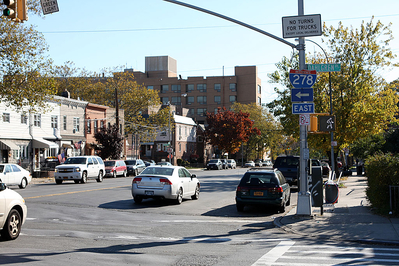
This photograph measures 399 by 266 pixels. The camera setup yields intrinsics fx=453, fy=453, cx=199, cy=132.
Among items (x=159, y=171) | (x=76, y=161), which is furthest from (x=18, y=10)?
(x=76, y=161)

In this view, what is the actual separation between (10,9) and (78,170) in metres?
19.9

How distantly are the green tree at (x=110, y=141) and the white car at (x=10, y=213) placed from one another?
1564 inches

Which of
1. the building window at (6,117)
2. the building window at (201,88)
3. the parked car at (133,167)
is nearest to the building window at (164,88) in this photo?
the building window at (201,88)

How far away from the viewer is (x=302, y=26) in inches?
534

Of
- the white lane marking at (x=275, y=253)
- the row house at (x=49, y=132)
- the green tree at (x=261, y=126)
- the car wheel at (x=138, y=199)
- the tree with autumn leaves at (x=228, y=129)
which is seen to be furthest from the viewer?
the green tree at (x=261, y=126)

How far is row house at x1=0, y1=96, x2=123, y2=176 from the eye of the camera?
39250mm

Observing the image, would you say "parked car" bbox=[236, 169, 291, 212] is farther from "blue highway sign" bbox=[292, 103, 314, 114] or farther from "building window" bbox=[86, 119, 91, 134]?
"building window" bbox=[86, 119, 91, 134]

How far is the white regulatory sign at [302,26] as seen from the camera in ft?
44.4

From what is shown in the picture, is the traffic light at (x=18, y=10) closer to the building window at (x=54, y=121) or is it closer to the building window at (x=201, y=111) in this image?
the building window at (x=54, y=121)

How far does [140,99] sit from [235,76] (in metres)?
43.3

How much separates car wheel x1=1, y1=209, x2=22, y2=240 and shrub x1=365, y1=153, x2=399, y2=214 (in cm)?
1029

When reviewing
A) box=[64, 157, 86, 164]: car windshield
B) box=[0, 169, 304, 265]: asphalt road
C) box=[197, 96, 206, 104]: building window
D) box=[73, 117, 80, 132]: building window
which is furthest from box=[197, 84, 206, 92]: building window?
box=[0, 169, 304, 265]: asphalt road

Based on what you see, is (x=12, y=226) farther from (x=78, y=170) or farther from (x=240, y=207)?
(x=78, y=170)

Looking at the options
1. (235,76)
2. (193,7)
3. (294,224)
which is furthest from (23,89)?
(235,76)
